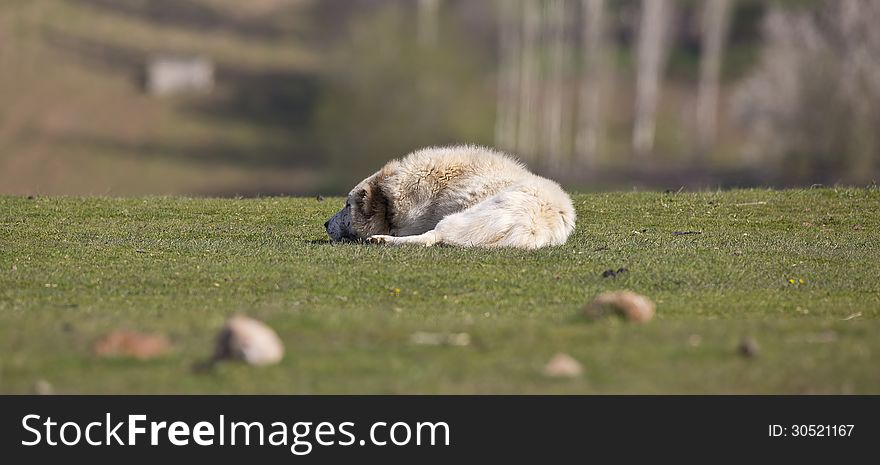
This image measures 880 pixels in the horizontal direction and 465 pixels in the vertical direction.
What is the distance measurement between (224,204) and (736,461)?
13027 millimetres

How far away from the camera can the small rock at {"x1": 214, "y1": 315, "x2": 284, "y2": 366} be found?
24.0 ft

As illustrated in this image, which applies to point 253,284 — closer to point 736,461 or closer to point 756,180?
point 736,461

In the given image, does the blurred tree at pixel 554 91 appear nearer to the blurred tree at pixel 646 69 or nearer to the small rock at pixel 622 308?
the blurred tree at pixel 646 69

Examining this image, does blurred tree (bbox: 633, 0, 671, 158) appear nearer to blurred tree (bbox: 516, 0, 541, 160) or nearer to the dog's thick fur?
blurred tree (bbox: 516, 0, 541, 160)

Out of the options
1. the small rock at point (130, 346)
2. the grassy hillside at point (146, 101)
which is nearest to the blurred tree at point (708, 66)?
the grassy hillside at point (146, 101)

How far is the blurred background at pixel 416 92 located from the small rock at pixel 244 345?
156ft

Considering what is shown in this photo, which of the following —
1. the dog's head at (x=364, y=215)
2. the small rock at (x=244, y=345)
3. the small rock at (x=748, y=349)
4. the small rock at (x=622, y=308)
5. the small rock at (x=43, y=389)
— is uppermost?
the dog's head at (x=364, y=215)

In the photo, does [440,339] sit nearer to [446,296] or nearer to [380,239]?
[446,296]

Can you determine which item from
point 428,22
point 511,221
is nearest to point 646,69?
point 428,22

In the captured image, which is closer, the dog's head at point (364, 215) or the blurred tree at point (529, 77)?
the dog's head at point (364, 215)

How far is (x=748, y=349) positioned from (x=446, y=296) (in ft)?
12.1

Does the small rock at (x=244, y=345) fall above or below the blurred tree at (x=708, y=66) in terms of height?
below

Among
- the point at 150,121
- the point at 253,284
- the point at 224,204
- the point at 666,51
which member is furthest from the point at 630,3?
the point at 253,284

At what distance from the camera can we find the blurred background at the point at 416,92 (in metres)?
60.9
